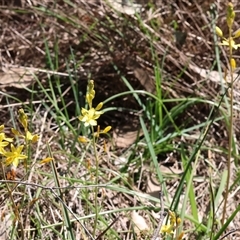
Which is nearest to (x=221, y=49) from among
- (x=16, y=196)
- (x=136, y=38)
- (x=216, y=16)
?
(x=216, y=16)

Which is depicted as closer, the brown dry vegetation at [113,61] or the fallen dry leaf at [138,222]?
the fallen dry leaf at [138,222]

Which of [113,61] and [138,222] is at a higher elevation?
[113,61]

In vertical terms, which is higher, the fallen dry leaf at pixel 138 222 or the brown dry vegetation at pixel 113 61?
the brown dry vegetation at pixel 113 61

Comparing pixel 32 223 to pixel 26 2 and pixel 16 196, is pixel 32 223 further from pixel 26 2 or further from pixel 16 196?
pixel 26 2

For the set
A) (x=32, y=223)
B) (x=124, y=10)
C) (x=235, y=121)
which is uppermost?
(x=124, y=10)

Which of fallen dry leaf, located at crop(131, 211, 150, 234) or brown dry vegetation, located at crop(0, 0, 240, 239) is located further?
brown dry vegetation, located at crop(0, 0, 240, 239)

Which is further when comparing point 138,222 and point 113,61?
point 113,61

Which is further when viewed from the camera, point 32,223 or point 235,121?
point 235,121

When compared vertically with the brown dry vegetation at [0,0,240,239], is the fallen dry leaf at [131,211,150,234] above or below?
below
